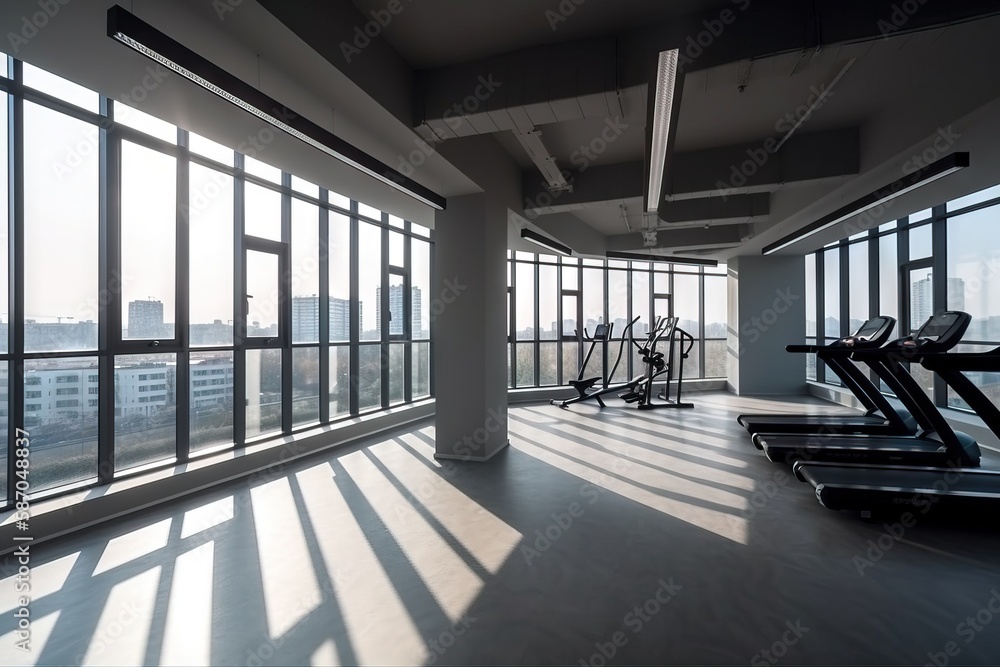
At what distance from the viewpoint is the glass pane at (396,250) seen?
25.8 ft

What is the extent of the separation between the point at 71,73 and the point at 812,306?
12329 mm

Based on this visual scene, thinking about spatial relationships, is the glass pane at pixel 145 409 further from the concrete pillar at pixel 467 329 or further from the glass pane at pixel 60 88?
the concrete pillar at pixel 467 329

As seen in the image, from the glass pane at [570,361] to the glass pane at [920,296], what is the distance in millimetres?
5870

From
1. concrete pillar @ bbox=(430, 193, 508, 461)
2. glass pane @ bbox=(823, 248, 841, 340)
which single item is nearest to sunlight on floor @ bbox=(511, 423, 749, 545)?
concrete pillar @ bbox=(430, 193, 508, 461)

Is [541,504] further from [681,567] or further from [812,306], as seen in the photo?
[812,306]

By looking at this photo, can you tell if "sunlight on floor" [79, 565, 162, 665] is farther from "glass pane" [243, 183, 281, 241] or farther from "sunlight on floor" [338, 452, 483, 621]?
"glass pane" [243, 183, 281, 241]

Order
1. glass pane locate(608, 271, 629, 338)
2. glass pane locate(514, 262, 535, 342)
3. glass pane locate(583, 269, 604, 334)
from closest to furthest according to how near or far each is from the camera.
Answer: glass pane locate(514, 262, 535, 342), glass pane locate(583, 269, 604, 334), glass pane locate(608, 271, 629, 338)

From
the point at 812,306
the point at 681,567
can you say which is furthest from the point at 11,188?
the point at 812,306

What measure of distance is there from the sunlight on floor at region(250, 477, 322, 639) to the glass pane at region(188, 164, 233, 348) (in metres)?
1.81

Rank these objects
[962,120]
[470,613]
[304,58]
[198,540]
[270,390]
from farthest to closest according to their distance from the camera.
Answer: [270,390] → [962,120] → [198,540] → [304,58] → [470,613]

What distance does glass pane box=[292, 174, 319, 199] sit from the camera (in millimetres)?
5973

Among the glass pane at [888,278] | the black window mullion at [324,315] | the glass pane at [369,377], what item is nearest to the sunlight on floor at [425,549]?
the black window mullion at [324,315]

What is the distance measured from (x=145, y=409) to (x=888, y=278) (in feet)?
35.1

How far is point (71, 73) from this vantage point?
2.94 m
